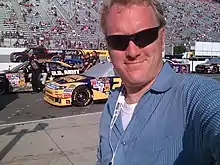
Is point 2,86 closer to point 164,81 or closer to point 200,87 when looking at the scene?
point 164,81

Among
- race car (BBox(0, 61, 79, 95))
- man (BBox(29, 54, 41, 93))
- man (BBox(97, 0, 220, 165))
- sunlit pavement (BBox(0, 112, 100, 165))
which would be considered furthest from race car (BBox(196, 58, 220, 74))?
man (BBox(97, 0, 220, 165))

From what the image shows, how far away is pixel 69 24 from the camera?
32.2 metres

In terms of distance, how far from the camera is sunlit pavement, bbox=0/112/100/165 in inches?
185

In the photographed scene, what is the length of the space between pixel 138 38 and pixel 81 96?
8.07 metres

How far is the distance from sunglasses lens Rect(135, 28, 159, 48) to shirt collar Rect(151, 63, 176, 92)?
0.50ft

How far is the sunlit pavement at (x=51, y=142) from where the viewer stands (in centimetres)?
470

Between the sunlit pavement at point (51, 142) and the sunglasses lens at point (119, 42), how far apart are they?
3420mm

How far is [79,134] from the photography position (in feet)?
19.9

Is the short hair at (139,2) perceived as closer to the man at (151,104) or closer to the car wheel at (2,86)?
the man at (151,104)

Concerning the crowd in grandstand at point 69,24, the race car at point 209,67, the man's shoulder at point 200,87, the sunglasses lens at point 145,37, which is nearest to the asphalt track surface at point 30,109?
the sunglasses lens at point 145,37

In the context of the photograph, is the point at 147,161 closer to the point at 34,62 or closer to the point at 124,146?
the point at 124,146

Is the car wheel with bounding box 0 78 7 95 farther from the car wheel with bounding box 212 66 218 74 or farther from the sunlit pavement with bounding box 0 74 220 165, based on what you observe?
the car wheel with bounding box 212 66 218 74

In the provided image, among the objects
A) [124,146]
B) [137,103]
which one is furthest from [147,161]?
[137,103]

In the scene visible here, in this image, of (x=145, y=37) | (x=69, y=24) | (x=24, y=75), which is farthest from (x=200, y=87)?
(x=69, y=24)
